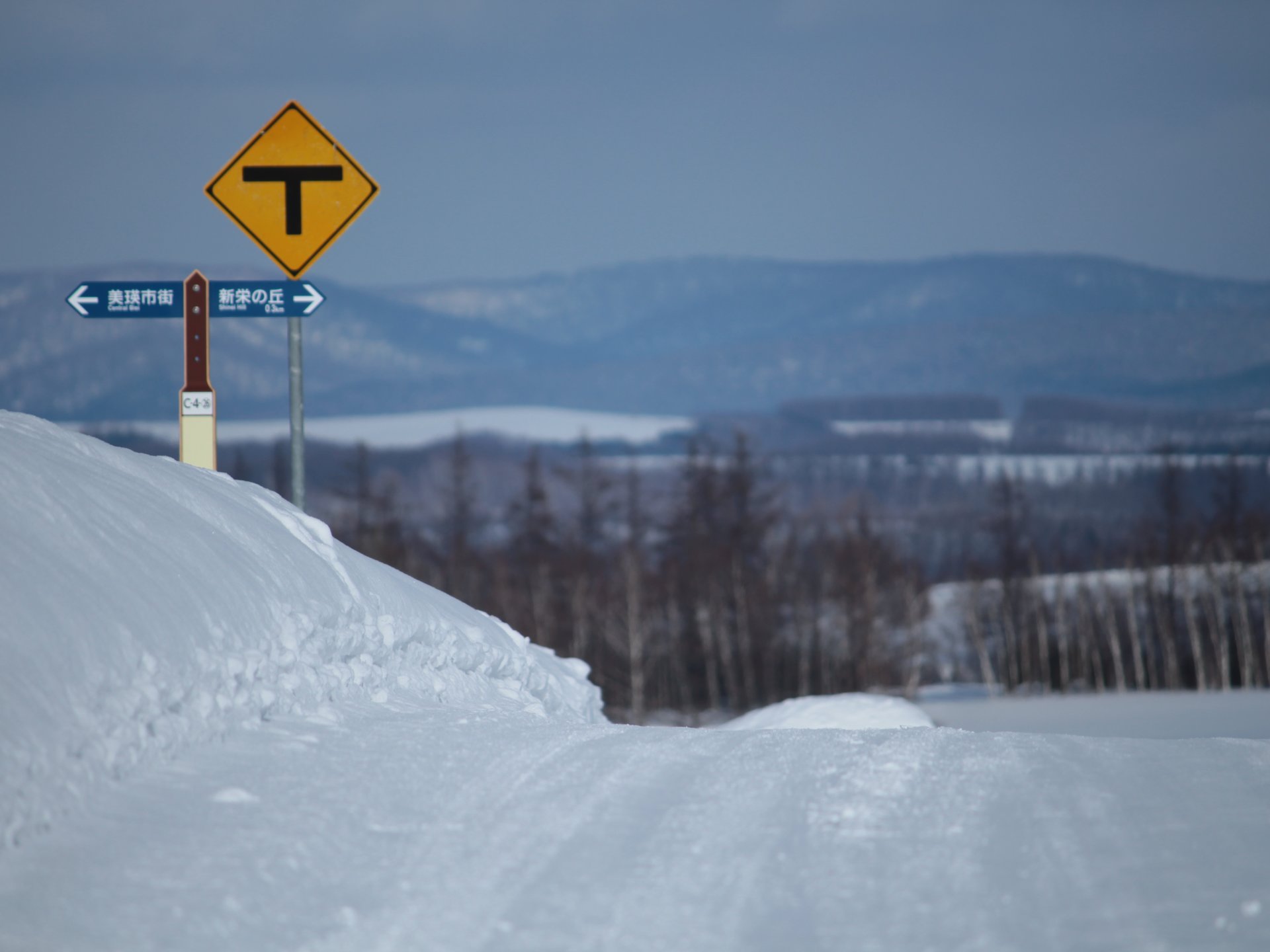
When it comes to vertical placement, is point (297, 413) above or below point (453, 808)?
above

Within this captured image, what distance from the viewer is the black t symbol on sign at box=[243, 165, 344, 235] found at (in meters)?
10.4

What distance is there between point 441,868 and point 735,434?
63.7m

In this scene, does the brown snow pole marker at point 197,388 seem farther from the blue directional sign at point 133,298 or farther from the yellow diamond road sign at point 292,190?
the yellow diamond road sign at point 292,190

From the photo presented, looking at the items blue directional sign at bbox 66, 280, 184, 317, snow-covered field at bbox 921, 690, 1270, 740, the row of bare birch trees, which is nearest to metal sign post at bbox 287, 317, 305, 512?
blue directional sign at bbox 66, 280, 184, 317

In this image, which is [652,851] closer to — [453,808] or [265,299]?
[453,808]

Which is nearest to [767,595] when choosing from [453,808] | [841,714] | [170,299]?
[841,714]

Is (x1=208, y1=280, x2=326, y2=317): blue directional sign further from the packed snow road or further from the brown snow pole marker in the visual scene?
the packed snow road

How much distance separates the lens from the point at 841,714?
13.9 m

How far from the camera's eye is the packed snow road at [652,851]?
12.8 feet

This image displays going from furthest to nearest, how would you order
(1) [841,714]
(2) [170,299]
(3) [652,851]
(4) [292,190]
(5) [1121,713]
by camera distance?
1. (5) [1121,713]
2. (1) [841,714]
3. (4) [292,190]
4. (2) [170,299]
5. (3) [652,851]

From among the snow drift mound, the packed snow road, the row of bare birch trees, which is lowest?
the row of bare birch trees

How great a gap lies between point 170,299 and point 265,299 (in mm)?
721

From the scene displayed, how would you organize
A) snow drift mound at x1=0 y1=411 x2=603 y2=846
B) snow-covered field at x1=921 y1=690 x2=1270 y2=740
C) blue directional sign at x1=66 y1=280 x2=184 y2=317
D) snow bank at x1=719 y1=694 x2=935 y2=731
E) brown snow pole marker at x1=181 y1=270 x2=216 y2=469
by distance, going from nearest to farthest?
snow drift mound at x1=0 y1=411 x2=603 y2=846 → brown snow pole marker at x1=181 y1=270 x2=216 y2=469 → blue directional sign at x1=66 y1=280 x2=184 y2=317 → snow bank at x1=719 y1=694 x2=935 y2=731 → snow-covered field at x1=921 y1=690 x2=1270 y2=740

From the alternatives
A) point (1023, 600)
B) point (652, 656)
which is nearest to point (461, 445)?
point (652, 656)
